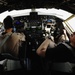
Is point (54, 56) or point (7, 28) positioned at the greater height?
point (7, 28)

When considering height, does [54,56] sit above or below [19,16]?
below

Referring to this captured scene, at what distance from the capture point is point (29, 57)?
168 inches

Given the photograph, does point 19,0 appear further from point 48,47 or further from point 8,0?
point 48,47

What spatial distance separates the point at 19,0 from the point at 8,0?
0.96 ft

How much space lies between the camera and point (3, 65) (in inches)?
152

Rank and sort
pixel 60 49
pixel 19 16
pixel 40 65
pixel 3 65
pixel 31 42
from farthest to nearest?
pixel 19 16, pixel 31 42, pixel 40 65, pixel 3 65, pixel 60 49

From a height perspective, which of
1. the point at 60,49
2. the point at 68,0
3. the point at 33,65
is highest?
the point at 68,0

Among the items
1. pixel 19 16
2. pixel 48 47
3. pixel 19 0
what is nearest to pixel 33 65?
pixel 48 47

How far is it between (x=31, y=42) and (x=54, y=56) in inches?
59.7

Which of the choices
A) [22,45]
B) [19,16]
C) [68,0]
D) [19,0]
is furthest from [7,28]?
[19,16]

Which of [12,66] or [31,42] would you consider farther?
[31,42]

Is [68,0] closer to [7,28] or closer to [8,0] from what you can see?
[8,0]

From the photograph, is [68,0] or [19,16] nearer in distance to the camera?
[68,0]

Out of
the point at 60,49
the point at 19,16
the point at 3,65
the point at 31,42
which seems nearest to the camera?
the point at 60,49
